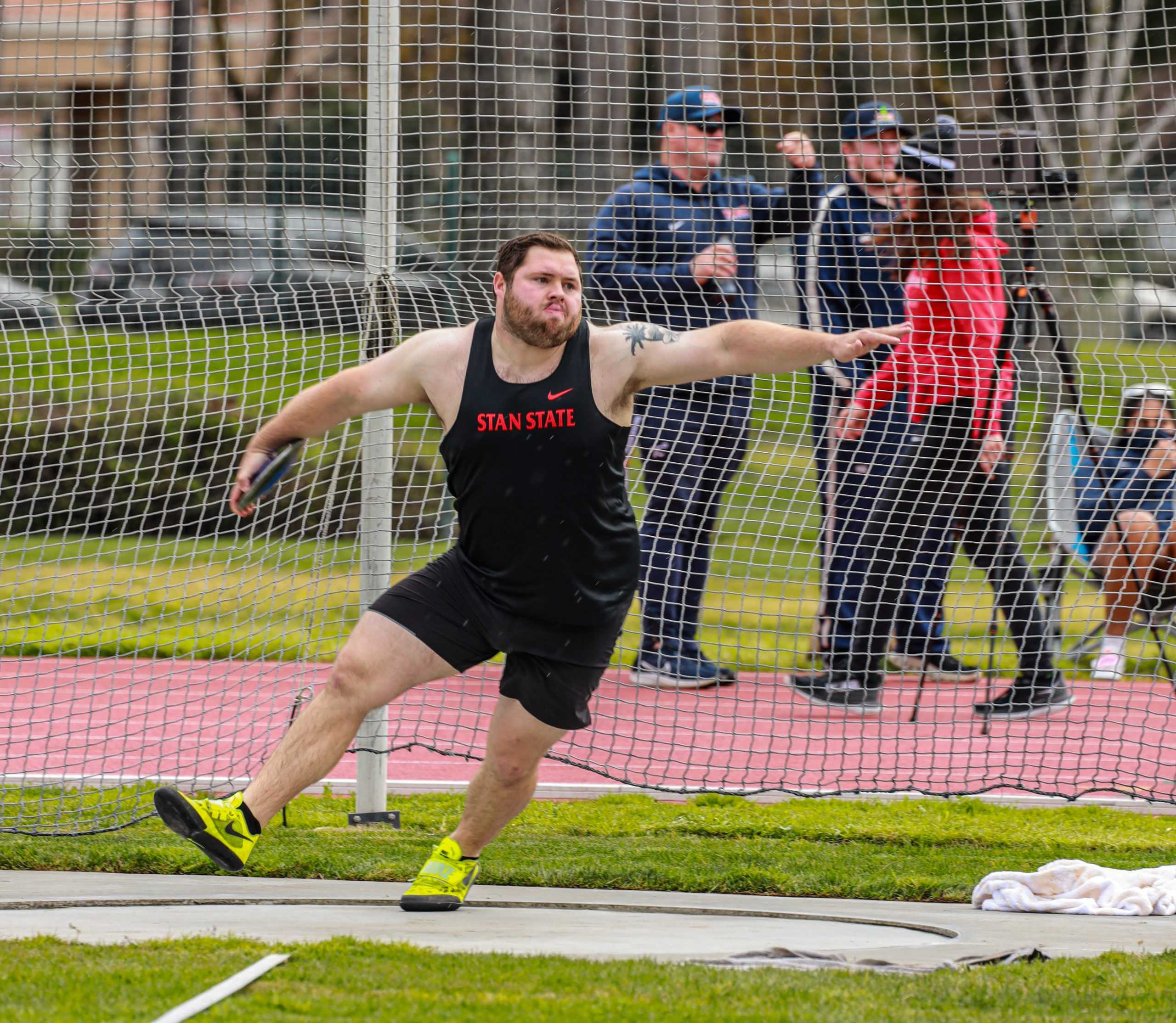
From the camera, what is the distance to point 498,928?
433cm

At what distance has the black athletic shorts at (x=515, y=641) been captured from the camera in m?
4.61

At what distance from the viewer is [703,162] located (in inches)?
304

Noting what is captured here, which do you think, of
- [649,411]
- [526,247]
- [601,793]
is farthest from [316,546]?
[526,247]

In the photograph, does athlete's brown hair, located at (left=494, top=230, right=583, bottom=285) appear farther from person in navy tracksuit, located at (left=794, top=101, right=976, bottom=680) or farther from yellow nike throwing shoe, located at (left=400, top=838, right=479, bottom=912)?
person in navy tracksuit, located at (left=794, top=101, right=976, bottom=680)

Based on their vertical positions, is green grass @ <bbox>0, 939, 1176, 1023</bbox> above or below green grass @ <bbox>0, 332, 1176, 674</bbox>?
below

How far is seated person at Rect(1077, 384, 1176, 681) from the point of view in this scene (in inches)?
295

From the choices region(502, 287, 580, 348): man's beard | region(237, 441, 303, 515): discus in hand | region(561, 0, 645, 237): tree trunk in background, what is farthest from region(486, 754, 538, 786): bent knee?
region(561, 0, 645, 237): tree trunk in background

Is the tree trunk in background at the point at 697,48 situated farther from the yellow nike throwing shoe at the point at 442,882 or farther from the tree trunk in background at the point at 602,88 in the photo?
the yellow nike throwing shoe at the point at 442,882

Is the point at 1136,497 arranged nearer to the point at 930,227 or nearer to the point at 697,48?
the point at 930,227

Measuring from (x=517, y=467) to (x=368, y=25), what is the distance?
2493 mm

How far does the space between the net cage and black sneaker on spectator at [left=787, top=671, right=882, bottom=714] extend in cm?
12

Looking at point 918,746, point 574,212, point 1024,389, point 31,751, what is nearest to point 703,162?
point 574,212

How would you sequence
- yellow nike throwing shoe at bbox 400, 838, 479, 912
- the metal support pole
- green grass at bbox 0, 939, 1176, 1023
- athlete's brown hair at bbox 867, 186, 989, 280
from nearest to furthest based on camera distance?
green grass at bbox 0, 939, 1176, 1023, yellow nike throwing shoe at bbox 400, 838, 479, 912, the metal support pole, athlete's brown hair at bbox 867, 186, 989, 280

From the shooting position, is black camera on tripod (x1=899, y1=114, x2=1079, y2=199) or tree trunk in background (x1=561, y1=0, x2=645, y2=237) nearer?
black camera on tripod (x1=899, y1=114, x2=1079, y2=199)
